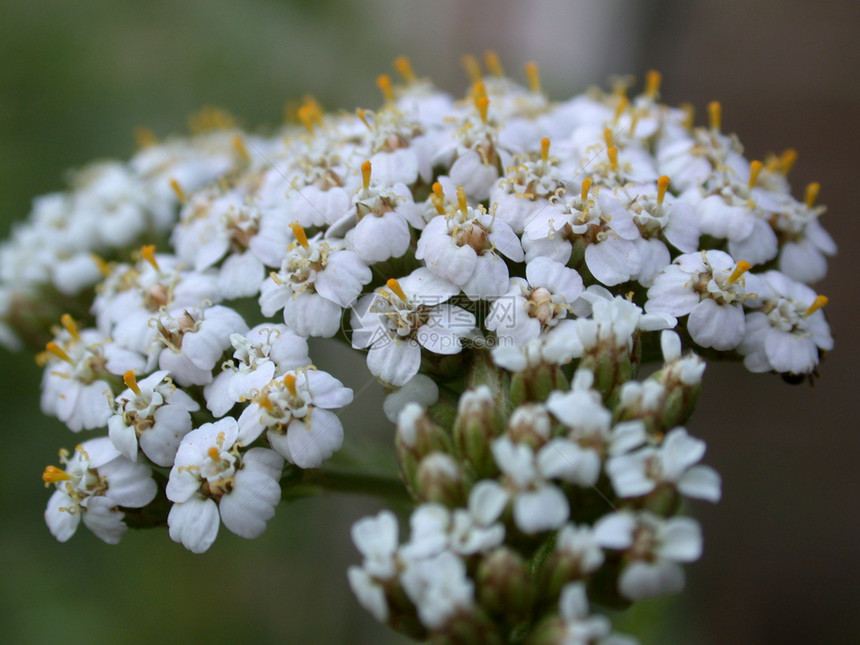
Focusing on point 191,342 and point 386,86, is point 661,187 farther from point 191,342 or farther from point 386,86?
point 191,342

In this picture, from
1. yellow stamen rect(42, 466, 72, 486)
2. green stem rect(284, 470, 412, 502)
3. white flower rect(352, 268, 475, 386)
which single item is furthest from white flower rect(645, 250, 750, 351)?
yellow stamen rect(42, 466, 72, 486)

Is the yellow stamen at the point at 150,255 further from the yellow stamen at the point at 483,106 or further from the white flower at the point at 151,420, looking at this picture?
the yellow stamen at the point at 483,106

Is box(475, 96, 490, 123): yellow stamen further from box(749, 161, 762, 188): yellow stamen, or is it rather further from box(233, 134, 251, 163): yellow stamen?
box(233, 134, 251, 163): yellow stamen

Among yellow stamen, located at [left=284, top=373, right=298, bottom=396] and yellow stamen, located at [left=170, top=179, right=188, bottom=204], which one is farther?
yellow stamen, located at [left=170, top=179, right=188, bottom=204]

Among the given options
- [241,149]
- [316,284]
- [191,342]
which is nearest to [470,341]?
[316,284]

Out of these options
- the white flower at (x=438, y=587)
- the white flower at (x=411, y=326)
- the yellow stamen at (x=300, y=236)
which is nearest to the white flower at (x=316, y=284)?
the yellow stamen at (x=300, y=236)
